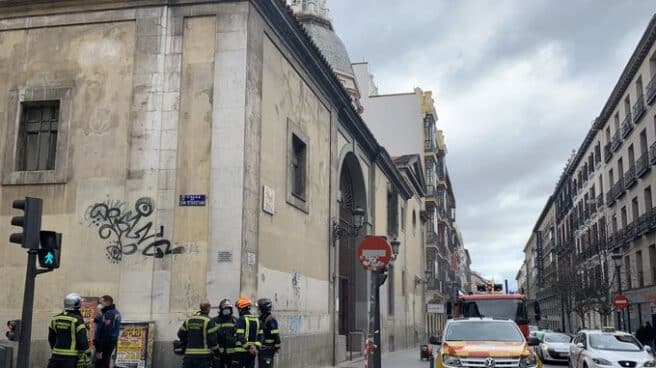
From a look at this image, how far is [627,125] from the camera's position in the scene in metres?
39.2

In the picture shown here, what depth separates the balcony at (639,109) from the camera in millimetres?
35862

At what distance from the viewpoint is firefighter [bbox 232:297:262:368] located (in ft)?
36.7

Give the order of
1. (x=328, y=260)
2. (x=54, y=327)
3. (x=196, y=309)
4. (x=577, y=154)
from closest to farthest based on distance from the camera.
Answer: (x=54, y=327)
(x=196, y=309)
(x=328, y=260)
(x=577, y=154)

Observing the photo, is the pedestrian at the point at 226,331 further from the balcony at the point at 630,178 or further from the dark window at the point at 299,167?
the balcony at the point at 630,178

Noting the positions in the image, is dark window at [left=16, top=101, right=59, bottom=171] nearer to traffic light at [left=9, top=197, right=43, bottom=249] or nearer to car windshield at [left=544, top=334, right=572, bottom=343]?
traffic light at [left=9, top=197, right=43, bottom=249]

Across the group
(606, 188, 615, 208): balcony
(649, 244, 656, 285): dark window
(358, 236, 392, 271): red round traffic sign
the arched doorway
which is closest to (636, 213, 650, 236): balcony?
(649, 244, 656, 285): dark window

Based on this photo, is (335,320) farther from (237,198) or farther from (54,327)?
(54,327)

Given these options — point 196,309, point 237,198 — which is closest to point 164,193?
point 237,198

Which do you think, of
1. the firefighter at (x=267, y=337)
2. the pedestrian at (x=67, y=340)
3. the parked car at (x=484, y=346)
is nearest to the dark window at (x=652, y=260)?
the parked car at (x=484, y=346)

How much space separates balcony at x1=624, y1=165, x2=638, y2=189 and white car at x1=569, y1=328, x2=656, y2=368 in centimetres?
2142

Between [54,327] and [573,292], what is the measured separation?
139 ft

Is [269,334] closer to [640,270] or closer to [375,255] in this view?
[375,255]

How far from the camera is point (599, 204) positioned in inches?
1900

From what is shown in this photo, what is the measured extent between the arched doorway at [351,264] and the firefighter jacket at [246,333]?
44.7 feet
